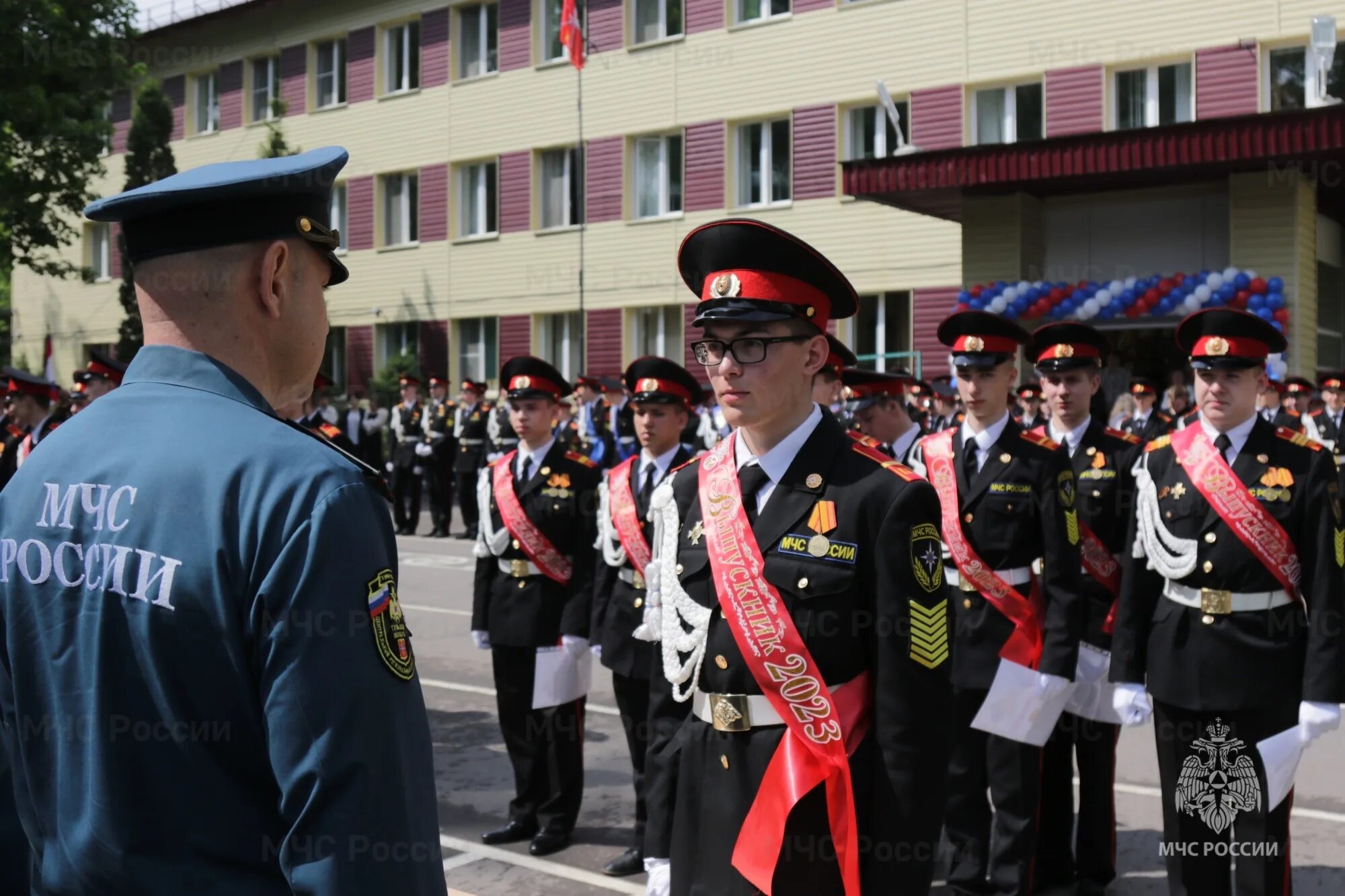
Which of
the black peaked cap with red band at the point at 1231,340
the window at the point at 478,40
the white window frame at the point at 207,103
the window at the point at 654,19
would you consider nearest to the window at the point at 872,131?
the window at the point at 654,19

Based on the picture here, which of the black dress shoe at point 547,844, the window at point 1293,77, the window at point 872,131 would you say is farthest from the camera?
the window at point 872,131

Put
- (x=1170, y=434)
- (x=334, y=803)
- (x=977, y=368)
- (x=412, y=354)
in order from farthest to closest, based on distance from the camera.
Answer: (x=412, y=354) < (x=977, y=368) < (x=1170, y=434) < (x=334, y=803)

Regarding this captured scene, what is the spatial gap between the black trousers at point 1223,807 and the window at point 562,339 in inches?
904

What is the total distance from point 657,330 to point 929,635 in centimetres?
2358

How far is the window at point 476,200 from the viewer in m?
29.3

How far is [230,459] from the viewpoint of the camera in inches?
67.9

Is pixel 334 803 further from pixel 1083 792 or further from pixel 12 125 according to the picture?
pixel 12 125

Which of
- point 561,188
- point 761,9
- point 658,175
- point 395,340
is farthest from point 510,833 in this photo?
point 395,340

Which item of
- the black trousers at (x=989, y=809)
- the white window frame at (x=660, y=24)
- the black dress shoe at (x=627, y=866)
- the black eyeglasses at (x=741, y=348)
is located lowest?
the black dress shoe at (x=627, y=866)

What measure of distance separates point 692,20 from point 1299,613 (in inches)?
878

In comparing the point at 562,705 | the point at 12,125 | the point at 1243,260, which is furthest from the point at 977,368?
the point at 12,125

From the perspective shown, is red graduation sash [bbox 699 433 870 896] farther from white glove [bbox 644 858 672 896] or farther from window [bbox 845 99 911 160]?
window [bbox 845 99 911 160]

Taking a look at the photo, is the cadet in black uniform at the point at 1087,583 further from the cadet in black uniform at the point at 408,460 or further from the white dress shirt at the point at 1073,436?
the cadet in black uniform at the point at 408,460

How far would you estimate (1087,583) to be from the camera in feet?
23.4
